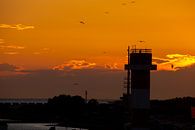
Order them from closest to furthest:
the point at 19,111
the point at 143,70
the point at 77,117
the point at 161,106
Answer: the point at 143,70, the point at 161,106, the point at 77,117, the point at 19,111

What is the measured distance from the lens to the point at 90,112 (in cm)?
10331

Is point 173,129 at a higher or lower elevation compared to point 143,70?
lower

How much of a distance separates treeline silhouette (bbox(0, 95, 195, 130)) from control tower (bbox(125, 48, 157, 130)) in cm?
2374

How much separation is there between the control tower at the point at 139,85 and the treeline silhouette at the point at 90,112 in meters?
23.7

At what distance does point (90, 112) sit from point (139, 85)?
66469 millimetres

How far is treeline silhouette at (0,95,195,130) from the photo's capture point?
73681 millimetres

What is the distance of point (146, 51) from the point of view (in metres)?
37.4

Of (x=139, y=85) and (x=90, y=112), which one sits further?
(x=90, y=112)

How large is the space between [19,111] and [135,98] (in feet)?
317

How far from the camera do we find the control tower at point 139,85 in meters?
37.2

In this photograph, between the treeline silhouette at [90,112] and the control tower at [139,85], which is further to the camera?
the treeline silhouette at [90,112]

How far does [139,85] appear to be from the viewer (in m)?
37.2

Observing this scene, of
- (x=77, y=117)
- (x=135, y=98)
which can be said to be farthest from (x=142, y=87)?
(x=77, y=117)

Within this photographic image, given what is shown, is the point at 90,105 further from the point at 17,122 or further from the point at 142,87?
the point at 142,87
